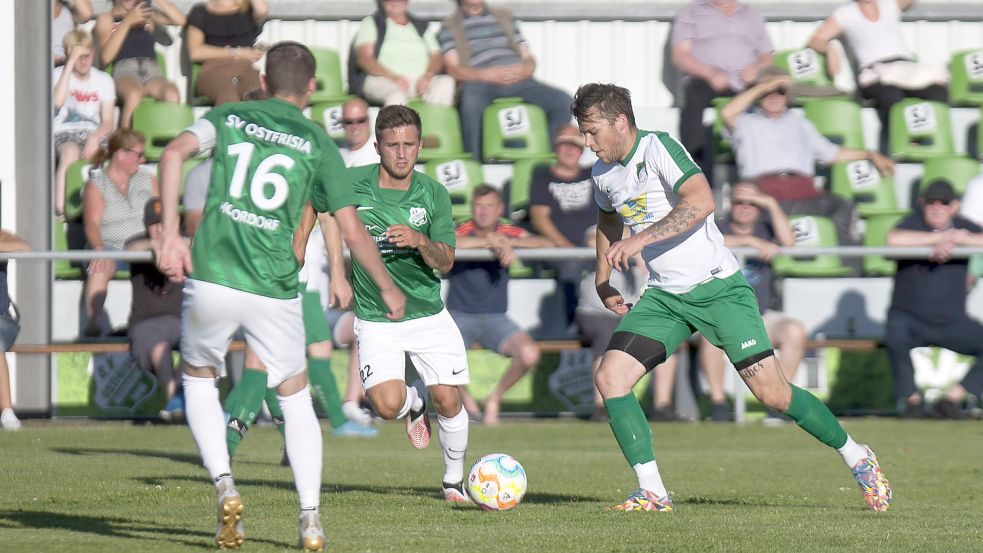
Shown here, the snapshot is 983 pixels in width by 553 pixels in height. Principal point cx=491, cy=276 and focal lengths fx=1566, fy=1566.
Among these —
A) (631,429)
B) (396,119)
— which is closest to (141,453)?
(396,119)

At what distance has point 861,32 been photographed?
51.7ft

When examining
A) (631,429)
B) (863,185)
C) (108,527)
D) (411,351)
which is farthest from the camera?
(863,185)

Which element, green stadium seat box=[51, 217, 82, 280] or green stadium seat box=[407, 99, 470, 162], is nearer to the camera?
green stadium seat box=[51, 217, 82, 280]

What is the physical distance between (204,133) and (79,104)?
909 cm

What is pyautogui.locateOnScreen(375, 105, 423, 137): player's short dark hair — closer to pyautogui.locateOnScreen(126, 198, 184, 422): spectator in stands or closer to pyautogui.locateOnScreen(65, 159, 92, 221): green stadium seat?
pyautogui.locateOnScreen(126, 198, 184, 422): spectator in stands

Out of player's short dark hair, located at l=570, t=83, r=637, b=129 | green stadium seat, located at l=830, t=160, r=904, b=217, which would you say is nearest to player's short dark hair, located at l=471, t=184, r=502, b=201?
green stadium seat, located at l=830, t=160, r=904, b=217

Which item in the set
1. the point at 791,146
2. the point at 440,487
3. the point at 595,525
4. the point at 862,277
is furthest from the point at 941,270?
the point at 595,525

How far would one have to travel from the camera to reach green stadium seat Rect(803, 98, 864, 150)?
15.3m

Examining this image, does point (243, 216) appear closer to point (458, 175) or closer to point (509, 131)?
point (458, 175)

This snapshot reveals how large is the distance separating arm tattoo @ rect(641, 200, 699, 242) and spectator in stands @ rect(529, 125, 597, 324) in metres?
6.41

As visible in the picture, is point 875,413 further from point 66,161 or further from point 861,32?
point 66,161

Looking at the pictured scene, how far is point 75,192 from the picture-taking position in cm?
1386

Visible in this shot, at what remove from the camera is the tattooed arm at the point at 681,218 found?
6645 mm

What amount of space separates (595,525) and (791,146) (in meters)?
8.35
